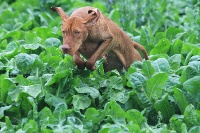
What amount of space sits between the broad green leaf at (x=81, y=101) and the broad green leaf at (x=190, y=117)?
113 centimetres

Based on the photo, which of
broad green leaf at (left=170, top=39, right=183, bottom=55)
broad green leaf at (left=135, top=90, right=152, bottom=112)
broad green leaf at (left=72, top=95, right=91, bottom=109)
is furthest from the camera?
broad green leaf at (left=170, top=39, right=183, bottom=55)

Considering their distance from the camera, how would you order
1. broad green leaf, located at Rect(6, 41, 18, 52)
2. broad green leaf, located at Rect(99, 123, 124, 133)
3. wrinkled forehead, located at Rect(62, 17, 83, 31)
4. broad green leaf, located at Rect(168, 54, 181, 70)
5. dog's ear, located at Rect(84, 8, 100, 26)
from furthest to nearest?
broad green leaf, located at Rect(6, 41, 18, 52)
broad green leaf, located at Rect(168, 54, 181, 70)
dog's ear, located at Rect(84, 8, 100, 26)
wrinkled forehead, located at Rect(62, 17, 83, 31)
broad green leaf, located at Rect(99, 123, 124, 133)

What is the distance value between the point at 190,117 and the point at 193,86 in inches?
20.6

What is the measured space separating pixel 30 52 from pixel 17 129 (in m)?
2.03

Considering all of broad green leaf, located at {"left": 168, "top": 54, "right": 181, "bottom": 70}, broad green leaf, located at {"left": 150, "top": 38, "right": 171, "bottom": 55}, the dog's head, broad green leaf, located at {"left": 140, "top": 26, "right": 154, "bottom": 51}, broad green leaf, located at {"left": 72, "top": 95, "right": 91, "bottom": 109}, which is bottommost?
broad green leaf, located at {"left": 140, "top": 26, "right": 154, "bottom": 51}

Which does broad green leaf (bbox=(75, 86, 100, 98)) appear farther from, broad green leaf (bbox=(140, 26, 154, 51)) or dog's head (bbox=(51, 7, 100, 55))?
broad green leaf (bbox=(140, 26, 154, 51))

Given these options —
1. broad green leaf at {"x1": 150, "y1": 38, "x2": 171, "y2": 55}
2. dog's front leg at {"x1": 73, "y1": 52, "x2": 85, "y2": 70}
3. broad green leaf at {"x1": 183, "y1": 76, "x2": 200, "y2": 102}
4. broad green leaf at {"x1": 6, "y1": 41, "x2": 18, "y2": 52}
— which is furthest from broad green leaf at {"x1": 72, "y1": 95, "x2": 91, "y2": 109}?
broad green leaf at {"x1": 150, "y1": 38, "x2": 171, "y2": 55}

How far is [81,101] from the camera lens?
7.49 meters

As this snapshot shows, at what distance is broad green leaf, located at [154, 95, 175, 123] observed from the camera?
7461 mm

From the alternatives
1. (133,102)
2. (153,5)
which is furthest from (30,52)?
(153,5)

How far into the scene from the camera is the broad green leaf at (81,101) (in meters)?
7.40

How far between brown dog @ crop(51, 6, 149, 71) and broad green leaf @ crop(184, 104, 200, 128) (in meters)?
1.20

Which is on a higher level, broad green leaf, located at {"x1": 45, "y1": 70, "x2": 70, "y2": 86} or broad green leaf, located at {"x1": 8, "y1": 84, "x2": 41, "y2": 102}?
broad green leaf, located at {"x1": 45, "y1": 70, "x2": 70, "y2": 86}

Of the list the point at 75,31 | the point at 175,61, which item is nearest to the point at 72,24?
the point at 75,31
